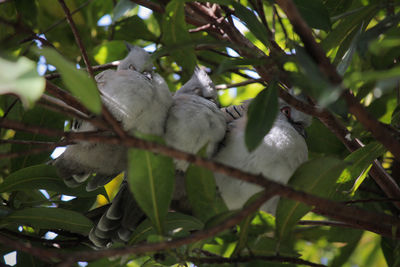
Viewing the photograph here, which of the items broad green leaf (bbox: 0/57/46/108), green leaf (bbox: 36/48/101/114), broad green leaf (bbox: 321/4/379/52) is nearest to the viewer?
broad green leaf (bbox: 0/57/46/108)

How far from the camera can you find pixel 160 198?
1.12 meters

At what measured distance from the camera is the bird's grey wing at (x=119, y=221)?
140 cm

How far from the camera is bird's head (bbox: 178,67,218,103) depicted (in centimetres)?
162

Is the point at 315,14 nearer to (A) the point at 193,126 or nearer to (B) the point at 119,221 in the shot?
(A) the point at 193,126

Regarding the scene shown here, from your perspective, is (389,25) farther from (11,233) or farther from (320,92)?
(11,233)

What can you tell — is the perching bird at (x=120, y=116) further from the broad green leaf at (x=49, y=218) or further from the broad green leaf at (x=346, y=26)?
the broad green leaf at (x=346, y=26)

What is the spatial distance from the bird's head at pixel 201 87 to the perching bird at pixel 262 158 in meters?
0.20

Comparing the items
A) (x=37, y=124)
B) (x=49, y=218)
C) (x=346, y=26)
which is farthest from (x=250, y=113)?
(x=37, y=124)

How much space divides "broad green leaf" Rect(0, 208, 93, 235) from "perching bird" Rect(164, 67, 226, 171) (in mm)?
333

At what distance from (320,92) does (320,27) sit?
1.69 ft

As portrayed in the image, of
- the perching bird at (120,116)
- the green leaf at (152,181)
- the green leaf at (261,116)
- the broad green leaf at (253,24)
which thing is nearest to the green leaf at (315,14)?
the broad green leaf at (253,24)

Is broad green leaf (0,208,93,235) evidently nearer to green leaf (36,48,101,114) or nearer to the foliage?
the foliage

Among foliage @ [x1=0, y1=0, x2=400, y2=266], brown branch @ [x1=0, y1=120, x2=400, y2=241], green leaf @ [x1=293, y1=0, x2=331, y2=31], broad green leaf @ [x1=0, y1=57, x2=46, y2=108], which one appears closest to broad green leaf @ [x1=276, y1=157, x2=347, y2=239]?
foliage @ [x1=0, y1=0, x2=400, y2=266]

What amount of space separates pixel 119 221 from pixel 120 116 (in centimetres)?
34
